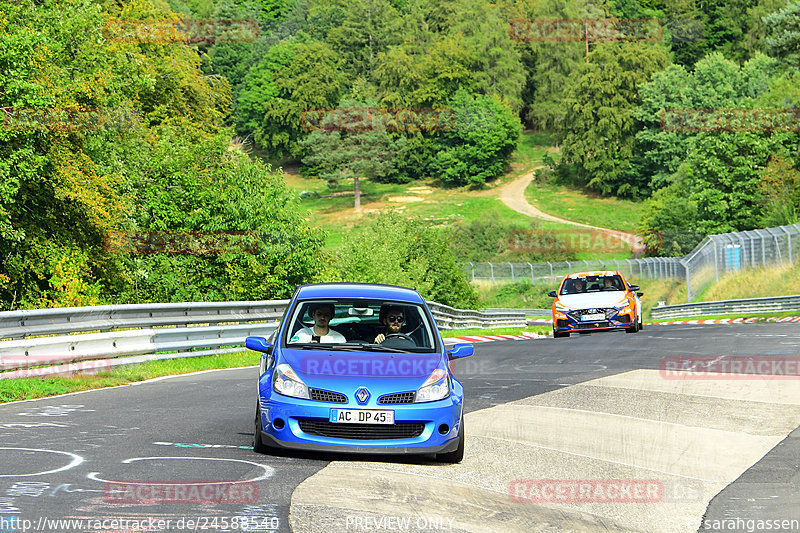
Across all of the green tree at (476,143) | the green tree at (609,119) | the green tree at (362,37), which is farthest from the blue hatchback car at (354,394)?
the green tree at (362,37)

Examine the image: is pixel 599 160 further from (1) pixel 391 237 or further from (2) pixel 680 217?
(1) pixel 391 237

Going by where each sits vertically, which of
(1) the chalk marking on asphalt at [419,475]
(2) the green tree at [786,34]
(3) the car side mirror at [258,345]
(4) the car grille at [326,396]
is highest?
(2) the green tree at [786,34]

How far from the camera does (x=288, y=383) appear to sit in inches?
323

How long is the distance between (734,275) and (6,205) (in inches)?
1514

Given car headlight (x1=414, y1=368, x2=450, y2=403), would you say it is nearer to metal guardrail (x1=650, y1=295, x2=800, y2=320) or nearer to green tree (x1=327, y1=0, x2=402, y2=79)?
metal guardrail (x1=650, y1=295, x2=800, y2=320)

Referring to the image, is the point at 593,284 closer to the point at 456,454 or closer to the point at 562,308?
the point at 562,308

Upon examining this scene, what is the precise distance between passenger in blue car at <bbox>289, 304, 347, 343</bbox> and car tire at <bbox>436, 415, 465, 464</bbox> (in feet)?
4.37

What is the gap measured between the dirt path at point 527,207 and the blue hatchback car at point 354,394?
8532cm

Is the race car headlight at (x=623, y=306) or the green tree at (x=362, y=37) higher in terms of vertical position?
the green tree at (x=362, y=37)

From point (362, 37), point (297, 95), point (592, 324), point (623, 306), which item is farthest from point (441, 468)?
point (362, 37)

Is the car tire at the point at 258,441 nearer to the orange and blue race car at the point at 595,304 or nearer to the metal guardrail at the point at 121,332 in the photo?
the metal guardrail at the point at 121,332

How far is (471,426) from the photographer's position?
1065cm

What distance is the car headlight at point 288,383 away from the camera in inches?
320

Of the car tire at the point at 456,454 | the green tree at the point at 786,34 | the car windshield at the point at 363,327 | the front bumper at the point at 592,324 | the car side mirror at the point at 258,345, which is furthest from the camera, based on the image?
the green tree at the point at 786,34
